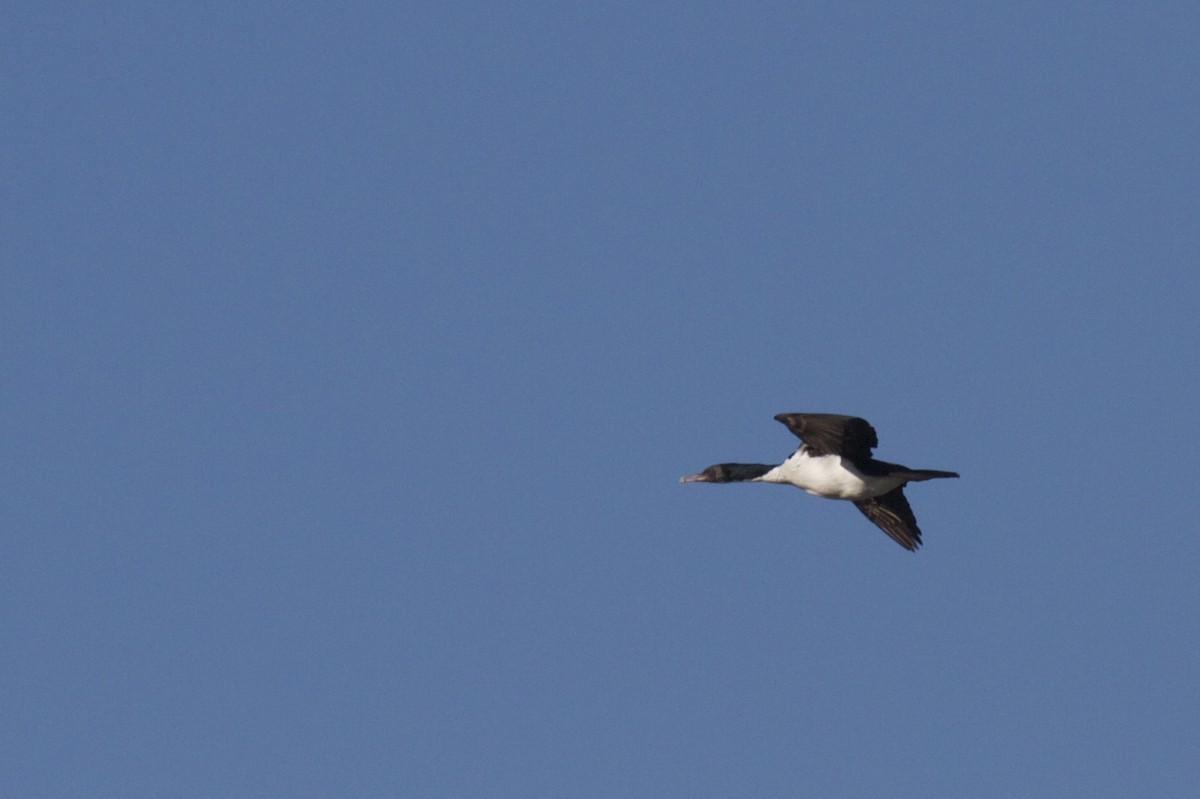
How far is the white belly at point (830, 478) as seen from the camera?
34.2 metres

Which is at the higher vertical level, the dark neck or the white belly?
the dark neck

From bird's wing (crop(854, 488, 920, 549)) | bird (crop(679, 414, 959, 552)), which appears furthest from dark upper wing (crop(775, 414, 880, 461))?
bird's wing (crop(854, 488, 920, 549))

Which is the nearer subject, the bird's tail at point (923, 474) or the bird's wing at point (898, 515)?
the bird's tail at point (923, 474)

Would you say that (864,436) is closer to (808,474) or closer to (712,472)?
(808,474)

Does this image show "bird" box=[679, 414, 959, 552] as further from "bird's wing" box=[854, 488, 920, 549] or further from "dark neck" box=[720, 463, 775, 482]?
"bird's wing" box=[854, 488, 920, 549]

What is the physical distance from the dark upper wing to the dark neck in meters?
1.35

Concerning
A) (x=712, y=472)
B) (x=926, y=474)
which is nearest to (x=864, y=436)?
(x=926, y=474)

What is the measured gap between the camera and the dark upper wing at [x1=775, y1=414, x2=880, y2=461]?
3281 cm

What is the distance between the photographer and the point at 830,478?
34250 millimetres

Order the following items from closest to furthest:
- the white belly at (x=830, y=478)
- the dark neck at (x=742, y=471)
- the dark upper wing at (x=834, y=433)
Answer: the dark upper wing at (x=834, y=433)
the white belly at (x=830, y=478)
the dark neck at (x=742, y=471)

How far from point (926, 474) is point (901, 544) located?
11.1 feet

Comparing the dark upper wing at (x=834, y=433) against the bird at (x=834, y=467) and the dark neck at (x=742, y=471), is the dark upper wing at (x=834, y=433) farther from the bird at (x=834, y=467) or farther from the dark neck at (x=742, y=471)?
the dark neck at (x=742, y=471)

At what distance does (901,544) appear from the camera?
36656 mm

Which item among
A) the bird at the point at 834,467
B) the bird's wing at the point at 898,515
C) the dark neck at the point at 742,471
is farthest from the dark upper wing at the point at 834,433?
the bird's wing at the point at 898,515
